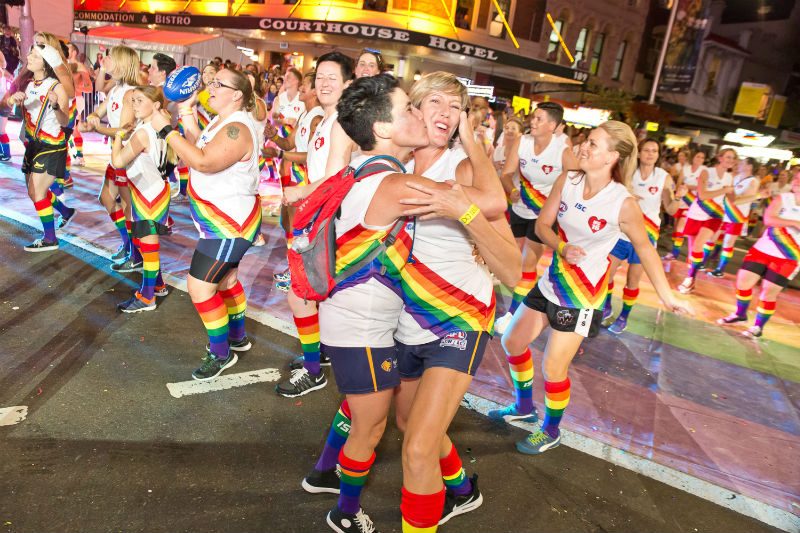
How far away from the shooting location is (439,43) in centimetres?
2095

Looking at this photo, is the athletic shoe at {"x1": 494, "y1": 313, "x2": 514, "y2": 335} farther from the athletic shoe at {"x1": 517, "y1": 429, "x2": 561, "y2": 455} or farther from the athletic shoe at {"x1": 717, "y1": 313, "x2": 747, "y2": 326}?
the athletic shoe at {"x1": 717, "y1": 313, "x2": 747, "y2": 326}

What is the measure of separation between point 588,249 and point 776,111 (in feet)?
136

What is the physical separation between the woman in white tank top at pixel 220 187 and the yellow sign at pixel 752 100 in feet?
132

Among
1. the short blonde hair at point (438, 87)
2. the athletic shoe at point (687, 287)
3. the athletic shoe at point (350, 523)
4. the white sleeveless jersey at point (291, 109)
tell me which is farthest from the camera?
the white sleeveless jersey at point (291, 109)

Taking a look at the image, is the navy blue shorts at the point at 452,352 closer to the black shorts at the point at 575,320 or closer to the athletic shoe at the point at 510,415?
the black shorts at the point at 575,320

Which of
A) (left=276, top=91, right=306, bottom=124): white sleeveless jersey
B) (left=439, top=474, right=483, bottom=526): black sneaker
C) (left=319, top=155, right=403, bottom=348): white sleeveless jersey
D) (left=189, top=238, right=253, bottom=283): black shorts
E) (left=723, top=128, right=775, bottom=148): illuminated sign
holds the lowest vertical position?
(left=439, top=474, right=483, bottom=526): black sneaker

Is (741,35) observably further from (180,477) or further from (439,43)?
(180,477)

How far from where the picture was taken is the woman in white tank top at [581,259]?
10.9ft

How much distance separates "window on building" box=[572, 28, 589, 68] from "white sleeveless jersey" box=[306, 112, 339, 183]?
28.5m

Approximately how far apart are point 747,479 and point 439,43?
20078 mm

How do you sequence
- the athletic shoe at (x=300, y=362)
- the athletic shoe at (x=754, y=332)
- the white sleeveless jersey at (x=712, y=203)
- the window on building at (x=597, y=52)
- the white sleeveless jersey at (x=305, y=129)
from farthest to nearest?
1. the window on building at (x=597, y=52)
2. the white sleeveless jersey at (x=712, y=203)
3. the athletic shoe at (x=754, y=332)
4. the white sleeveless jersey at (x=305, y=129)
5. the athletic shoe at (x=300, y=362)

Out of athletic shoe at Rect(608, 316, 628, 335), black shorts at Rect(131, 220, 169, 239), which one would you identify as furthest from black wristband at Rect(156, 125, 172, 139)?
athletic shoe at Rect(608, 316, 628, 335)

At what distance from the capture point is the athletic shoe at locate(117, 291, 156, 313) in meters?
4.89

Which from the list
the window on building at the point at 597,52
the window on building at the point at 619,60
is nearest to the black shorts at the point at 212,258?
the window on building at the point at 597,52
